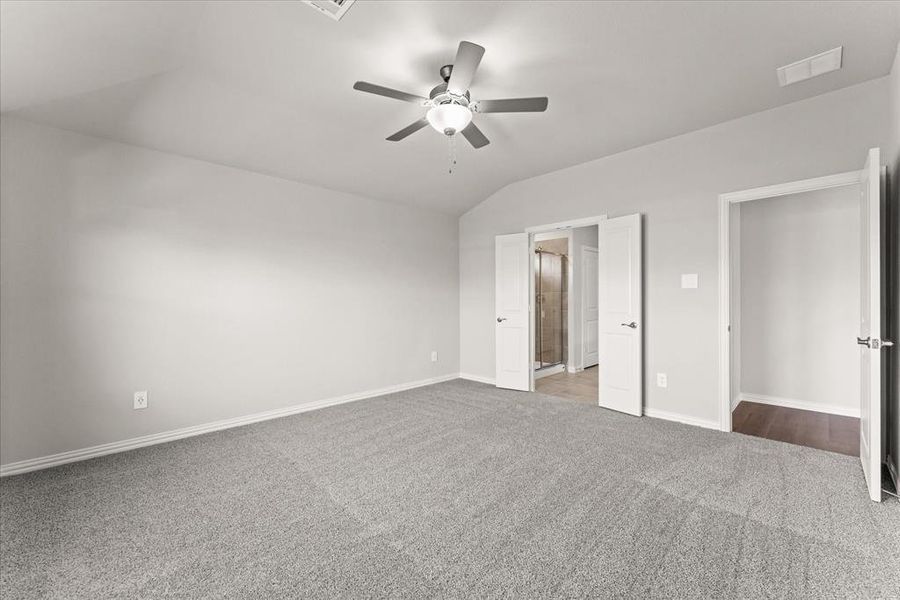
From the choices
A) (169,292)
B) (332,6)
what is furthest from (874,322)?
(169,292)

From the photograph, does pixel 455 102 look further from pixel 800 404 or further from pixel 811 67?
pixel 800 404

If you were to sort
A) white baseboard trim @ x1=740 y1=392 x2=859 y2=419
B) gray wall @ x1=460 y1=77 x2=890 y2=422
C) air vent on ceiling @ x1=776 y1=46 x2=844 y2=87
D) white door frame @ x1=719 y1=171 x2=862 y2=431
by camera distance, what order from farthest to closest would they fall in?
white baseboard trim @ x1=740 y1=392 x2=859 y2=419
white door frame @ x1=719 y1=171 x2=862 y2=431
gray wall @ x1=460 y1=77 x2=890 y2=422
air vent on ceiling @ x1=776 y1=46 x2=844 y2=87

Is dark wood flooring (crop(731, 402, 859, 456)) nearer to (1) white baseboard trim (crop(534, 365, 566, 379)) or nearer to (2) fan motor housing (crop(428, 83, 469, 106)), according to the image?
(1) white baseboard trim (crop(534, 365, 566, 379))

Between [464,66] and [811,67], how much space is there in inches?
90.4

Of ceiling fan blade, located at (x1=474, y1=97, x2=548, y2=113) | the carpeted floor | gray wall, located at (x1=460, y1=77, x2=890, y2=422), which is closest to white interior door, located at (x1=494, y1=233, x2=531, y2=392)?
gray wall, located at (x1=460, y1=77, x2=890, y2=422)

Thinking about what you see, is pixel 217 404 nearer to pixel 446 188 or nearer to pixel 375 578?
pixel 375 578

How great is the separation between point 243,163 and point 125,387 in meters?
2.12

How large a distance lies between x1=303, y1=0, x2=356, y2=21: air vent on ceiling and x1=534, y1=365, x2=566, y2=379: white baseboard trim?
4.87 m

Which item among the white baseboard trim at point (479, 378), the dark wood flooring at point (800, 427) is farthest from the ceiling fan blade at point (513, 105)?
the white baseboard trim at point (479, 378)

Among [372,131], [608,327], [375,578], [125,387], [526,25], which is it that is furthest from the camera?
[608,327]

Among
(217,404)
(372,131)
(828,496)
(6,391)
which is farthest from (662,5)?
(6,391)

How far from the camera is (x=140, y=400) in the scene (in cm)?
316

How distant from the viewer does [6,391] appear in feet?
8.69

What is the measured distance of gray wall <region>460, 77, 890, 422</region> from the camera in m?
2.86
